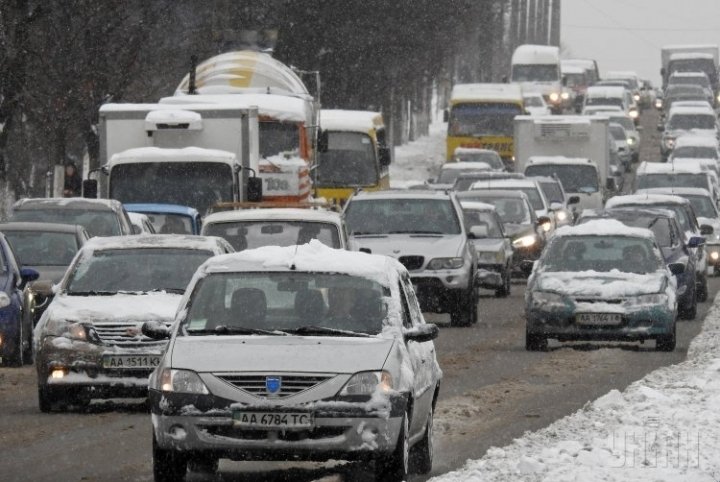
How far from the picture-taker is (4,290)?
19625mm

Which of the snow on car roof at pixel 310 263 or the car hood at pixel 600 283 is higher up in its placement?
the snow on car roof at pixel 310 263

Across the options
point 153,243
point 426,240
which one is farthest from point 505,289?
point 153,243

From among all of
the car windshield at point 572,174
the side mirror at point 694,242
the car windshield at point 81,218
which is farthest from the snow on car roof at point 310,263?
the car windshield at point 572,174

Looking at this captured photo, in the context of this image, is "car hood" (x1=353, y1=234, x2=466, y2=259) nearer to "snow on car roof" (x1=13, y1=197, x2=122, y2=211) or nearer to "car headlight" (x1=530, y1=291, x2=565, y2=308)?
"snow on car roof" (x1=13, y1=197, x2=122, y2=211)

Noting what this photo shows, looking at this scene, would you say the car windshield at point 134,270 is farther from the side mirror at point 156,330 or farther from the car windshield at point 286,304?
the car windshield at point 286,304

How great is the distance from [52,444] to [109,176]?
15903 mm

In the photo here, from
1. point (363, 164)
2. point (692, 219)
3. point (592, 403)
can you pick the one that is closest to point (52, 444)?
A: point (592, 403)

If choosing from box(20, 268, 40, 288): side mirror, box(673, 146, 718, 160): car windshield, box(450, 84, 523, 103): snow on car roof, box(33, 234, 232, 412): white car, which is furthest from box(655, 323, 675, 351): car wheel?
box(673, 146, 718, 160): car windshield

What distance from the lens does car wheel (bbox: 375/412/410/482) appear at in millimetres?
10852

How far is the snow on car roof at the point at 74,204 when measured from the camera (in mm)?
24938

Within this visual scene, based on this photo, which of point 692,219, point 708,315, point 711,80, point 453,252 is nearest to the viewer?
point 453,252

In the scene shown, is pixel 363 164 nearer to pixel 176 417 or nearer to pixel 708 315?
pixel 708 315

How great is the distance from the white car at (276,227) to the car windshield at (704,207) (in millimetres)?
18390

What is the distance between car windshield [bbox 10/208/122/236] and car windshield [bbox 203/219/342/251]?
2.41m
